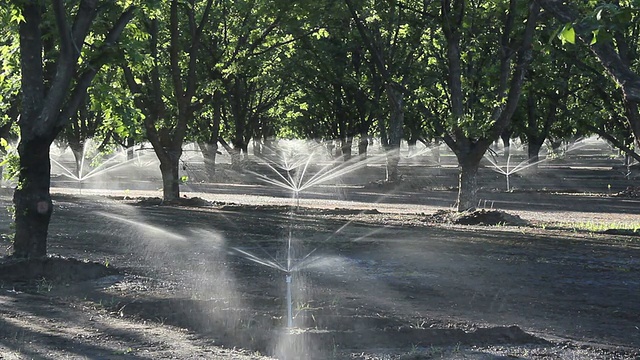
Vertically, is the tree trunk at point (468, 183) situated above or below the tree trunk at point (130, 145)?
below

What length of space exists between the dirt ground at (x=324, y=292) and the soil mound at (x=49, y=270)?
24mm

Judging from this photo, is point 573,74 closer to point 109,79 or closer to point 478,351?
point 109,79

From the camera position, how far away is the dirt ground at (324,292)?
690 centimetres

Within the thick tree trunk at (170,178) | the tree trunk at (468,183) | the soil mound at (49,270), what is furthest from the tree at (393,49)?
the soil mound at (49,270)

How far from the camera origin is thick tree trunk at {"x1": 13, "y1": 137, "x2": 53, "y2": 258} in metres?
10.3

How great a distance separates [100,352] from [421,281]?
4536 mm

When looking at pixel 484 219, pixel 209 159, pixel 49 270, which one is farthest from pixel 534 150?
pixel 49 270

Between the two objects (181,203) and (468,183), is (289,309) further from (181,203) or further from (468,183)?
(181,203)

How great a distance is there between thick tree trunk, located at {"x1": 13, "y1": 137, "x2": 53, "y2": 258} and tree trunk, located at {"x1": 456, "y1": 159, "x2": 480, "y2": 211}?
11.8 m

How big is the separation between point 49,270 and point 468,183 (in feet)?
40.7

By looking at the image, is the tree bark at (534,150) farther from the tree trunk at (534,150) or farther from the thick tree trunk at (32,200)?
the thick tree trunk at (32,200)

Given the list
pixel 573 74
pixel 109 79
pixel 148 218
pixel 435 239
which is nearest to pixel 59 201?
pixel 148 218

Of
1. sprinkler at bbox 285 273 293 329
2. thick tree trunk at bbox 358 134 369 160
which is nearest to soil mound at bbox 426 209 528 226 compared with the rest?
sprinkler at bbox 285 273 293 329

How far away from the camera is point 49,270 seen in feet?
33.0
